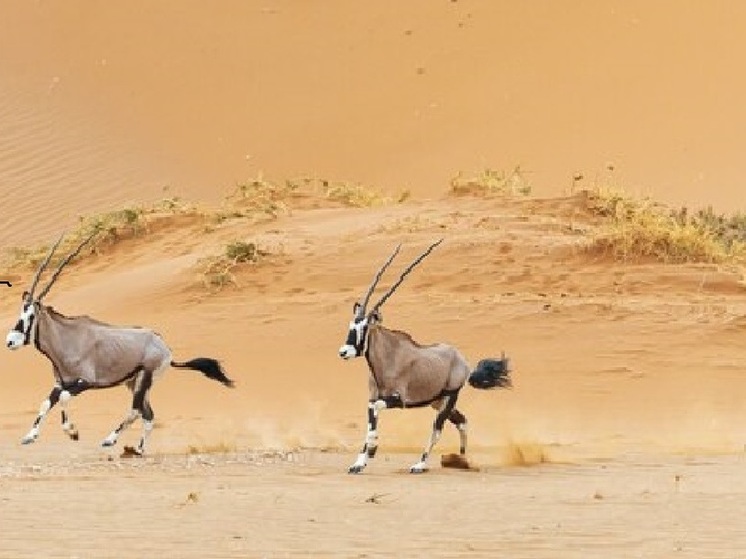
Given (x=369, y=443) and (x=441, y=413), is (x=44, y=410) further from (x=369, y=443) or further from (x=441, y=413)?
(x=441, y=413)

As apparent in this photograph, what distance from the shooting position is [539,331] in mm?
19609

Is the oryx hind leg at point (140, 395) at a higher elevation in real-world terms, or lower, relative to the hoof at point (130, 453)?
higher

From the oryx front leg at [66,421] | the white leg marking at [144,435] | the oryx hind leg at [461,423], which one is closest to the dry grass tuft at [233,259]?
the white leg marking at [144,435]

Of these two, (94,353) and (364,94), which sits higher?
(94,353)

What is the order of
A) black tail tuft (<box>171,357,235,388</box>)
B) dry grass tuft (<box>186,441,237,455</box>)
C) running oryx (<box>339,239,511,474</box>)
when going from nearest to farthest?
running oryx (<box>339,239,511,474</box>)
dry grass tuft (<box>186,441,237,455</box>)
black tail tuft (<box>171,357,235,388</box>)

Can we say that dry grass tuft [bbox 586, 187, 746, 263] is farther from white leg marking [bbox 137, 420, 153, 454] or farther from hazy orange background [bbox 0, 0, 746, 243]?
hazy orange background [bbox 0, 0, 746, 243]

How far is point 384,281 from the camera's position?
2166cm

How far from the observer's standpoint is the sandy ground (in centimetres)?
945

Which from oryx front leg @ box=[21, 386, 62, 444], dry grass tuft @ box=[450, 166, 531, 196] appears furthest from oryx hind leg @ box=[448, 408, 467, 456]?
dry grass tuft @ box=[450, 166, 531, 196]

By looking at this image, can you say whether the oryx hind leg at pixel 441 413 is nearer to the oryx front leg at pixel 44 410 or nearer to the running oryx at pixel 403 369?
the running oryx at pixel 403 369

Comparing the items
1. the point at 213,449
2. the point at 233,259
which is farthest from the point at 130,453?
the point at 233,259

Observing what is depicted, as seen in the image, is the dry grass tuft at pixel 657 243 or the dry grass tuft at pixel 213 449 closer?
the dry grass tuft at pixel 213 449

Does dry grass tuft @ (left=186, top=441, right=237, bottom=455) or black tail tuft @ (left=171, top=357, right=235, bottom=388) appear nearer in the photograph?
dry grass tuft @ (left=186, top=441, right=237, bottom=455)

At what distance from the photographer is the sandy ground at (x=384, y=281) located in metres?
9.45
